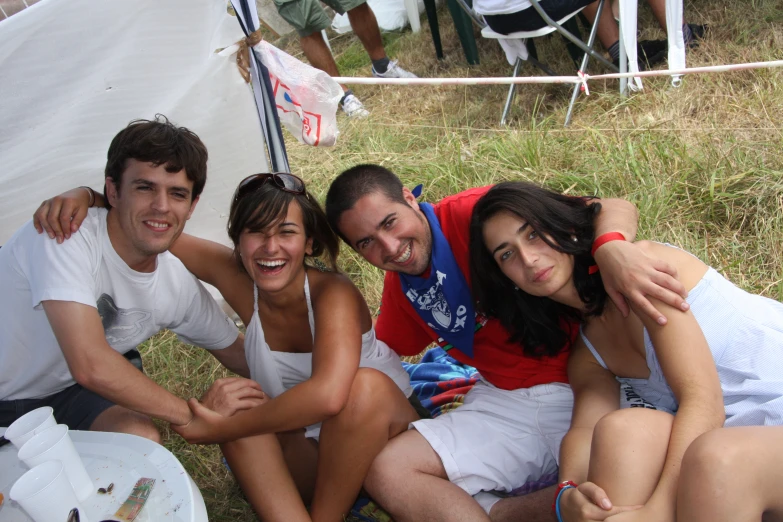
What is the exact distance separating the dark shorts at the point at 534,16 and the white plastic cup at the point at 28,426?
12.0 feet

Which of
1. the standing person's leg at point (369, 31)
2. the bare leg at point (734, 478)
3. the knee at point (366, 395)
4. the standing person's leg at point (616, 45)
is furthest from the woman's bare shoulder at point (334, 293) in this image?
the standing person's leg at point (369, 31)

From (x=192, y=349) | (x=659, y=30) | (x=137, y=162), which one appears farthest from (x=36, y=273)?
(x=659, y=30)

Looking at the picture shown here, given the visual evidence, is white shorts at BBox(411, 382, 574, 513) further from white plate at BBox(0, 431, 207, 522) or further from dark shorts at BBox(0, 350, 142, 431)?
dark shorts at BBox(0, 350, 142, 431)

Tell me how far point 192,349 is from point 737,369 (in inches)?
105

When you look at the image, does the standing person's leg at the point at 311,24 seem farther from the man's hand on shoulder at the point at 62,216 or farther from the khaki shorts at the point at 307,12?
the man's hand on shoulder at the point at 62,216

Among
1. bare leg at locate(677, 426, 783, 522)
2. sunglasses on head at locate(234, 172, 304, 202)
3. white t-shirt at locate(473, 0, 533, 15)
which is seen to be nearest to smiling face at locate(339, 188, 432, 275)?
sunglasses on head at locate(234, 172, 304, 202)

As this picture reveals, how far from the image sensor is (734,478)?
1.37 m

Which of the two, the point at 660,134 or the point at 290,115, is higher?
the point at 290,115

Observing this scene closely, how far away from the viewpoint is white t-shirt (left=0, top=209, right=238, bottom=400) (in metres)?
2.03

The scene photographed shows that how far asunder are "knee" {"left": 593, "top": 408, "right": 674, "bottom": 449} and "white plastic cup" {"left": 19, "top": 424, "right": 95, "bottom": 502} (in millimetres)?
1287

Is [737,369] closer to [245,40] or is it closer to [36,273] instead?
[36,273]

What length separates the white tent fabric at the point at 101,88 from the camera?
2699 mm

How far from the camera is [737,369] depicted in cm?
171

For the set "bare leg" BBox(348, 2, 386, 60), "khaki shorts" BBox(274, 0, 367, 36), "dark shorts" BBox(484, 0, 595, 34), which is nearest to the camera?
Answer: "dark shorts" BBox(484, 0, 595, 34)
